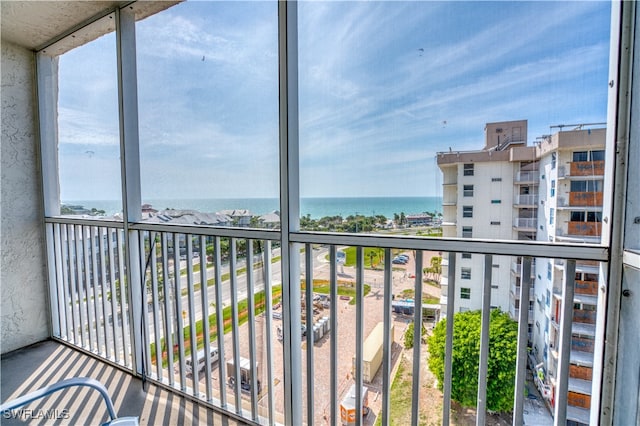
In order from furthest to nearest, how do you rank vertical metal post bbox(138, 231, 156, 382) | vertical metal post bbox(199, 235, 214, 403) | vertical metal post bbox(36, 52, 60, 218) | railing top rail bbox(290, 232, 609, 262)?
vertical metal post bbox(36, 52, 60, 218)
vertical metal post bbox(138, 231, 156, 382)
vertical metal post bbox(199, 235, 214, 403)
railing top rail bbox(290, 232, 609, 262)

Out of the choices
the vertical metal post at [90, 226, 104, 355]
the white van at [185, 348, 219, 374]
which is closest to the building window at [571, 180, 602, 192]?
the white van at [185, 348, 219, 374]

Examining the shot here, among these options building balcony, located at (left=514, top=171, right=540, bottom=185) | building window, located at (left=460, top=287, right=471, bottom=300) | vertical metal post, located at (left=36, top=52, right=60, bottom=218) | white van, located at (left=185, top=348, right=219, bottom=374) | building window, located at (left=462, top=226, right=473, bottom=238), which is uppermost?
vertical metal post, located at (left=36, top=52, right=60, bottom=218)

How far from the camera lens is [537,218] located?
3.29 ft

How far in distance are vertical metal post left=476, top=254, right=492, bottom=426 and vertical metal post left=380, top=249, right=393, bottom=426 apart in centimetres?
35

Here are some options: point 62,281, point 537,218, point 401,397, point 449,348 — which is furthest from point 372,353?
point 62,281

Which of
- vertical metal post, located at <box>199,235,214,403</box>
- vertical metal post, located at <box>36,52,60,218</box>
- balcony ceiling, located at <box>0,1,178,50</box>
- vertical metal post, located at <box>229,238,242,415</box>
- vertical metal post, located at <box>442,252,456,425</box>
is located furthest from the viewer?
vertical metal post, located at <box>36,52,60,218</box>

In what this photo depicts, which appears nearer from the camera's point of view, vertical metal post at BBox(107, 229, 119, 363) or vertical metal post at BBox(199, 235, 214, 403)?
vertical metal post at BBox(199, 235, 214, 403)

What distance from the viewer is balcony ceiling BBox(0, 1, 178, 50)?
1.85 m

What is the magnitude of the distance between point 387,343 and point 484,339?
0.38 m

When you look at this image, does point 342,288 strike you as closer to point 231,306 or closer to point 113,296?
point 231,306

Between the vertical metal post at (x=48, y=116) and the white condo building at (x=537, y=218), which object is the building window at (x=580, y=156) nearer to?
the white condo building at (x=537, y=218)

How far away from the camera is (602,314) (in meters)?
0.90

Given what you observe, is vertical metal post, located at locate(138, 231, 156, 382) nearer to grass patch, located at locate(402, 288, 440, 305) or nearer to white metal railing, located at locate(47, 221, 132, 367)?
white metal railing, located at locate(47, 221, 132, 367)

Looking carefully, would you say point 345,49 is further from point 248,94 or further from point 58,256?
point 58,256
